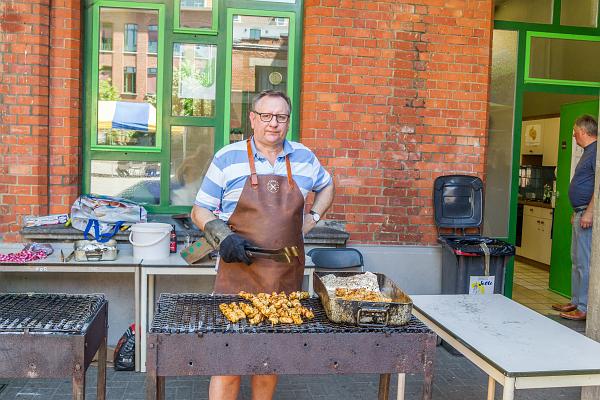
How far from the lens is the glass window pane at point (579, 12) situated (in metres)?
7.00

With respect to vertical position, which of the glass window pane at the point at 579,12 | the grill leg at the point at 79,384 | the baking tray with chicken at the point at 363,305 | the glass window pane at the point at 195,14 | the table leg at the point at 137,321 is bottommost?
the table leg at the point at 137,321

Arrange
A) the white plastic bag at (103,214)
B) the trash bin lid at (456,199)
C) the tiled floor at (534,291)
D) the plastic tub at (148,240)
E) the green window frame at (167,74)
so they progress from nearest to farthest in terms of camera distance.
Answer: the plastic tub at (148,240) → the white plastic bag at (103,214) → the green window frame at (167,74) → the trash bin lid at (456,199) → the tiled floor at (534,291)

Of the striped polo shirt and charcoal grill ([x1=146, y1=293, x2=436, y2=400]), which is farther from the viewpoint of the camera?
the striped polo shirt

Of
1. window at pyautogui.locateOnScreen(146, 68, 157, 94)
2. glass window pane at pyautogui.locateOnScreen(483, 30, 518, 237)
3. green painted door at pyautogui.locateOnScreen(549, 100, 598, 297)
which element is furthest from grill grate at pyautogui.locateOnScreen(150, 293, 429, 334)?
green painted door at pyautogui.locateOnScreen(549, 100, 598, 297)

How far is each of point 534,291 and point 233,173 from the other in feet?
21.1

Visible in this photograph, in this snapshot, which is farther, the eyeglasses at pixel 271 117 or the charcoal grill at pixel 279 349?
the eyeglasses at pixel 271 117

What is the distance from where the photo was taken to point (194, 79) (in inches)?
241

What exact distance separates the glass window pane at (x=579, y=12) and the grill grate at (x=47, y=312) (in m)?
6.06

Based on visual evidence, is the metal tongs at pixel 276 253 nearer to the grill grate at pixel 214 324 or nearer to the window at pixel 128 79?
the grill grate at pixel 214 324

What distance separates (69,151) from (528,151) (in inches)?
351

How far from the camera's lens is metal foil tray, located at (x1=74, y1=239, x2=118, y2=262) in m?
4.97

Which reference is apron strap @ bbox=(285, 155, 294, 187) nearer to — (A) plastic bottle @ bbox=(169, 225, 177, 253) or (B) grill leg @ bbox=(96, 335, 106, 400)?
(B) grill leg @ bbox=(96, 335, 106, 400)

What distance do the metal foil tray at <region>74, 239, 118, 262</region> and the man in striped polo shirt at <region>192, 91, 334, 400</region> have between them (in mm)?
1804

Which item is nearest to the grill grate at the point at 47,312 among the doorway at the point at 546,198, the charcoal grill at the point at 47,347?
the charcoal grill at the point at 47,347
